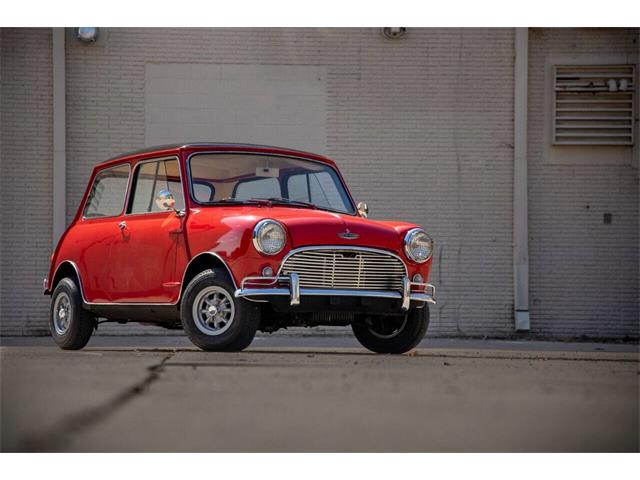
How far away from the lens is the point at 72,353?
28.2ft

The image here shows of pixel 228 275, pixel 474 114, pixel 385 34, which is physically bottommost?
pixel 228 275

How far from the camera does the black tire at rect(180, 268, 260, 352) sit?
286 inches

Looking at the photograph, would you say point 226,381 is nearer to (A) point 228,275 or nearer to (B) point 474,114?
(A) point 228,275

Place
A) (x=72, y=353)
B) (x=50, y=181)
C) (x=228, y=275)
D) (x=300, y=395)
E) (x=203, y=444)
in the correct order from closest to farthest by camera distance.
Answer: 1. (x=203, y=444)
2. (x=300, y=395)
3. (x=228, y=275)
4. (x=72, y=353)
5. (x=50, y=181)

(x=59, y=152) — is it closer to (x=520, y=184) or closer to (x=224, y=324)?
(x=520, y=184)

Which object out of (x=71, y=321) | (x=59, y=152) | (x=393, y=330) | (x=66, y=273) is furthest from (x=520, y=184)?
(x=71, y=321)

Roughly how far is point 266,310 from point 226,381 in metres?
1.68

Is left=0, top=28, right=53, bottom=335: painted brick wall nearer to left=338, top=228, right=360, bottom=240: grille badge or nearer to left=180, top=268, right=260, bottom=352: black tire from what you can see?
left=180, top=268, right=260, bottom=352: black tire

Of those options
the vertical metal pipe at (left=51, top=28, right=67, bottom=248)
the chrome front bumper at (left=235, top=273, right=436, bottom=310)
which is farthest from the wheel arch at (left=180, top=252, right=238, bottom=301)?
the vertical metal pipe at (left=51, top=28, right=67, bottom=248)

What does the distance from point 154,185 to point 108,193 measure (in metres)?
0.78

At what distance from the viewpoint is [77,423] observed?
4500mm

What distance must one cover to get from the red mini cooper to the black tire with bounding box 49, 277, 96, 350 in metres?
0.01

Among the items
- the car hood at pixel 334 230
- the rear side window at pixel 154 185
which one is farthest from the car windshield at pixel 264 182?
the car hood at pixel 334 230

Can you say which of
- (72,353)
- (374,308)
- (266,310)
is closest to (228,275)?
(266,310)
